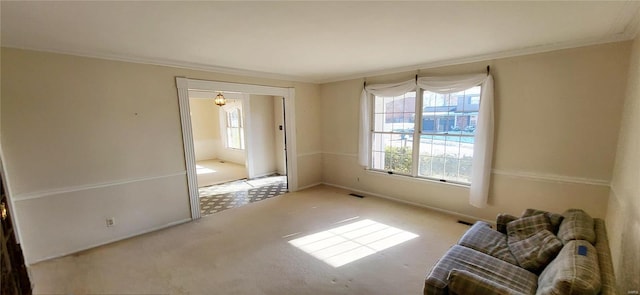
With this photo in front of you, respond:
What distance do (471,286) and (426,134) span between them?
287 centimetres

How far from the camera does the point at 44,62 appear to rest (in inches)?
106

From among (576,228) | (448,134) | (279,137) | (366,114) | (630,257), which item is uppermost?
(366,114)

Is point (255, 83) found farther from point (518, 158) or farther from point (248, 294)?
point (518, 158)

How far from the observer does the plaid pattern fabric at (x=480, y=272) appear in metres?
1.75

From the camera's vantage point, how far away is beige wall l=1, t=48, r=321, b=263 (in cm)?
265

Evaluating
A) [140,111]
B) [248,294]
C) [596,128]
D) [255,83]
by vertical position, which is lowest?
[248,294]

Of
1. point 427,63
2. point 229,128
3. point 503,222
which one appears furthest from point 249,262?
point 229,128

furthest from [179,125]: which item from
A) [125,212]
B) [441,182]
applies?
[441,182]

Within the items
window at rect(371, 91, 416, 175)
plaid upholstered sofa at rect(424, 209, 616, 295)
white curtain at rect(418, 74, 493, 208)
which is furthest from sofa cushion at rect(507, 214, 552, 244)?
window at rect(371, 91, 416, 175)

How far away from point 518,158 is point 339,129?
3.03 metres

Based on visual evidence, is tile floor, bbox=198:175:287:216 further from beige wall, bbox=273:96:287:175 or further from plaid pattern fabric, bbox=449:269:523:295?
plaid pattern fabric, bbox=449:269:523:295

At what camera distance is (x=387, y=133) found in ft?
15.3

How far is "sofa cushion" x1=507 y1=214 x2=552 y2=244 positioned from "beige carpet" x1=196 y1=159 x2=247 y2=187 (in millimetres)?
5668

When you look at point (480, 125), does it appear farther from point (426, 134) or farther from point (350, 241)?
point (350, 241)
